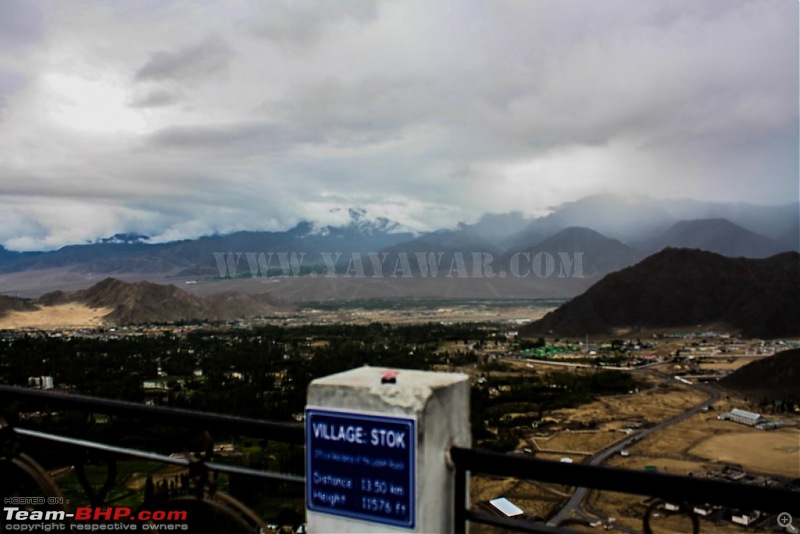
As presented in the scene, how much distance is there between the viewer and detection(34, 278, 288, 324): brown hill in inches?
4245

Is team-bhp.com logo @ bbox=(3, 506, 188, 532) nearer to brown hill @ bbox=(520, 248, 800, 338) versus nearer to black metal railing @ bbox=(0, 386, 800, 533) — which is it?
black metal railing @ bbox=(0, 386, 800, 533)

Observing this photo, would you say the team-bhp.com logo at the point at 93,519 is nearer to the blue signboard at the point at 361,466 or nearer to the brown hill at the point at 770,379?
the blue signboard at the point at 361,466

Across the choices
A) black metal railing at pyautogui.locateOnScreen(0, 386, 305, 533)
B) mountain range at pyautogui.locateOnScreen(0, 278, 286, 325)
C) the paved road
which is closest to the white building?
the paved road

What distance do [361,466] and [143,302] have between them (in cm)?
11967

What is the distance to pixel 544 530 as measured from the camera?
1.72 meters

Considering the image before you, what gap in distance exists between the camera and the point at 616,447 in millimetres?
25953

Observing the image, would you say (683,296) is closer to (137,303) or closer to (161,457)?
(137,303)

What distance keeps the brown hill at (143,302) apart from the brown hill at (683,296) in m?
61.9

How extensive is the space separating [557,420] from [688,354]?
32.4 meters

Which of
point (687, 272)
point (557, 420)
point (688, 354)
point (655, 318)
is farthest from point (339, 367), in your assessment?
point (687, 272)

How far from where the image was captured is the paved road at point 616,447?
18.5 metres

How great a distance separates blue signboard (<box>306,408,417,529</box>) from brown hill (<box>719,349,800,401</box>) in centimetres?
4363

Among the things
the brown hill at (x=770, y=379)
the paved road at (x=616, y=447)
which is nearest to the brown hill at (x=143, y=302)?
the brown hill at (x=770, y=379)

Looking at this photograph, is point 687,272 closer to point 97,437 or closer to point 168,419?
point 97,437
